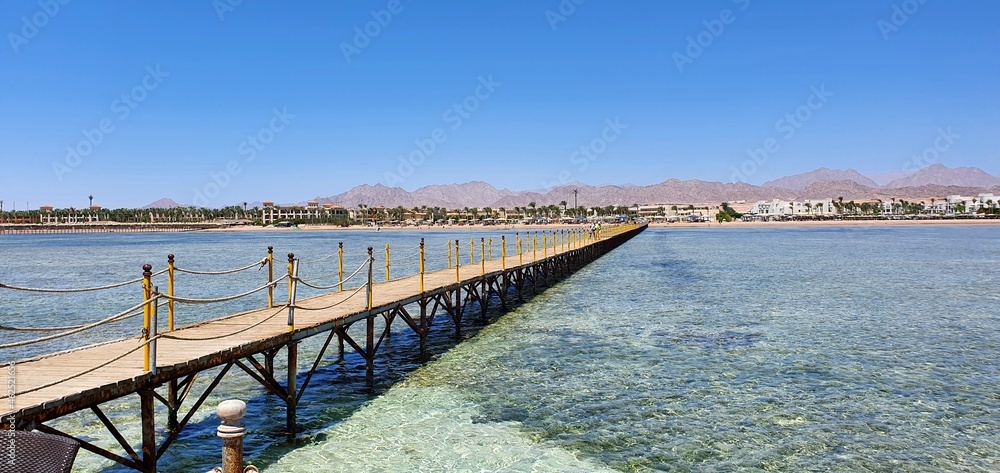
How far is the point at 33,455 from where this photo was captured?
5.39 metres

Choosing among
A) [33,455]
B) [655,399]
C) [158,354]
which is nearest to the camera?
[33,455]

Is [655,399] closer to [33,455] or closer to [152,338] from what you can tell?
[152,338]

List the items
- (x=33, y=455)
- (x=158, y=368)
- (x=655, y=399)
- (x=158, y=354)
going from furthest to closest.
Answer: (x=655, y=399), (x=158, y=354), (x=158, y=368), (x=33, y=455)

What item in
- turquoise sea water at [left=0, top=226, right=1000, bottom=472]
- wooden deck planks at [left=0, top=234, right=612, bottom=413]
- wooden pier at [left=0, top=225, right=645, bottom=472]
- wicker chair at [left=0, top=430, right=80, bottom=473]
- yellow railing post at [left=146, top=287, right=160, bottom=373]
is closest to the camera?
wicker chair at [left=0, top=430, right=80, bottom=473]

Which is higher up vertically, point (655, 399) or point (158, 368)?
point (158, 368)

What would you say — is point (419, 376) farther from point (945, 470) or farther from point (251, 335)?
point (945, 470)

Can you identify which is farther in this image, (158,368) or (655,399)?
(655,399)

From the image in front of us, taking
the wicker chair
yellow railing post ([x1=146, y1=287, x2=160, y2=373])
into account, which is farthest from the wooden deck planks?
the wicker chair

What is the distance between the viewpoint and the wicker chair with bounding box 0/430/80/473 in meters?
5.36

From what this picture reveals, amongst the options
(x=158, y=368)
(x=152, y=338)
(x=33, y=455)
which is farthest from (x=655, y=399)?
(x=33, y=455)

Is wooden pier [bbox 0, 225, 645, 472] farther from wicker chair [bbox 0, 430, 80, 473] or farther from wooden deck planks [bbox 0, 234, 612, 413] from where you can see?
wicker chair [bbox 0, 430, 80, 473]

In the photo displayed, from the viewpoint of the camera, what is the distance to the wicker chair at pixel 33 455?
211 inches

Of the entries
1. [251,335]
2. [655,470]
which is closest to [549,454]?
[655,470]

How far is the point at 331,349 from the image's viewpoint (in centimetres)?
1983
